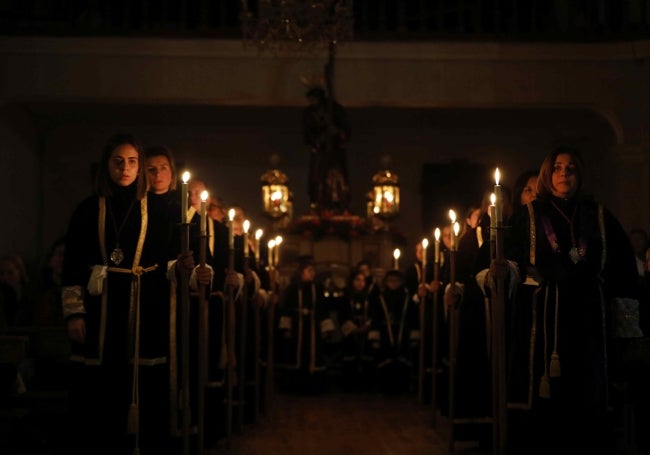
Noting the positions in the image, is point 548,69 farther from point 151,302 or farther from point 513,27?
point 151,302

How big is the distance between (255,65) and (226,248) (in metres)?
7.56

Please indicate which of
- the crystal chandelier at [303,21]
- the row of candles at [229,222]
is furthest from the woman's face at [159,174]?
the crystal chandelier at [303,21]

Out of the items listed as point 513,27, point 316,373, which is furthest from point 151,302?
point 513,27

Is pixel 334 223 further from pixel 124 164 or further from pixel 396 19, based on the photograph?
pixel 124 164

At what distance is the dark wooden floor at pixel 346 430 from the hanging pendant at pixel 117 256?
2156 mm

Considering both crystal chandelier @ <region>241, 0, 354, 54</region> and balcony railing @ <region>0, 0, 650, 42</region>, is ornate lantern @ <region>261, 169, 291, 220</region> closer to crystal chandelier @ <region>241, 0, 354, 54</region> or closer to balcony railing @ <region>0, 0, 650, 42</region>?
balcony railing @ <region>0, 0, 650, 42</region>

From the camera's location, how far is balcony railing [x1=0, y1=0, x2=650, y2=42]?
15234 millimetres

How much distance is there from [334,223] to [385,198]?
0.91 meters

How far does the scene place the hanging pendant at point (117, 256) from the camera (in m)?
6.14

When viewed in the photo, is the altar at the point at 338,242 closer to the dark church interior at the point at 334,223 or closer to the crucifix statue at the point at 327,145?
the dark church interior at the point at 334,223

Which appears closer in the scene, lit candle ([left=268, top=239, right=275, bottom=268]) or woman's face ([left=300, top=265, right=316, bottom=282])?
lit candle ([left=268, top=239, right=275, bottom=268])

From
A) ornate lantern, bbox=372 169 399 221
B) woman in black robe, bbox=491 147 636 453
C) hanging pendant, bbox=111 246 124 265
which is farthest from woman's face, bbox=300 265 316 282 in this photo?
hanging pendant, bbox=111 246 124 265

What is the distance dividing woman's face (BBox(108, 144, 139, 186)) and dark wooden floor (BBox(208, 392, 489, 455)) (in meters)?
2.40

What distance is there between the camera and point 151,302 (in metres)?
6.24
